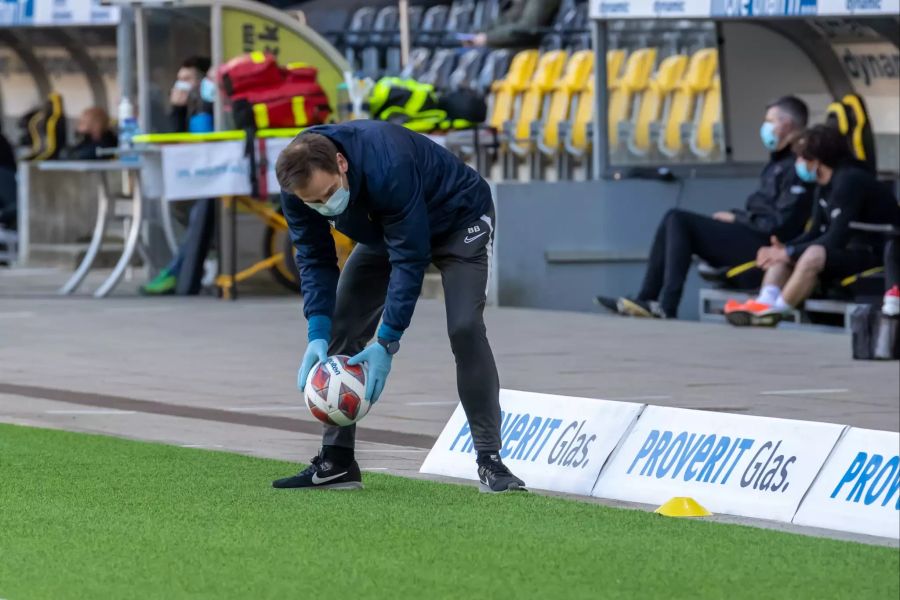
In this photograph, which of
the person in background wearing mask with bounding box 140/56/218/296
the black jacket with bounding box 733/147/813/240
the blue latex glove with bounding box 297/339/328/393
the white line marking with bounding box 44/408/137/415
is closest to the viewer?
the blue latex glove with bounding box 297/339/328/393

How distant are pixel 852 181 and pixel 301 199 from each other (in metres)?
7.60

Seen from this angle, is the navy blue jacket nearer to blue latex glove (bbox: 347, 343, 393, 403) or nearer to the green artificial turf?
blue latex glove (bbox: 347, 343, 393, 403)

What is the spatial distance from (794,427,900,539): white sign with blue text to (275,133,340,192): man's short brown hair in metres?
1.93

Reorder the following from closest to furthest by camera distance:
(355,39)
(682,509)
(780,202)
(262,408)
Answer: (682,509) → (262,408) → (780,202) → (355,39)

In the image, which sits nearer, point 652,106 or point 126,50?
point 652,106

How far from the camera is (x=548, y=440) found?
316 inches

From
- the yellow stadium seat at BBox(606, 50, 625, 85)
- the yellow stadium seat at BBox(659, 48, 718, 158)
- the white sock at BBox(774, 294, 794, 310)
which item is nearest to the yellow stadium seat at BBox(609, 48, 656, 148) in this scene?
the yellow stadium seat at BBox(606, 50, 625, 85)

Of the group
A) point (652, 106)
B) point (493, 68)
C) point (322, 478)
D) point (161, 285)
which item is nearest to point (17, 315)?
Answer: point (161, 285)

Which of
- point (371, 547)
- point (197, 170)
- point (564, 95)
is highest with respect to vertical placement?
point (564, 95)

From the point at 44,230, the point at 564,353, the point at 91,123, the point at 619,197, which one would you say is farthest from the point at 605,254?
the point at 44,230

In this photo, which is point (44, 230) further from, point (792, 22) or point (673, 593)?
point (673, 593)

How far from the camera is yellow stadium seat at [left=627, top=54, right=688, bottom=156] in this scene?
17125mm

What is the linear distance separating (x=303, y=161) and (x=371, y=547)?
132cm

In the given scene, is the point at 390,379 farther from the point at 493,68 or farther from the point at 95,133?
the point at 493,68
